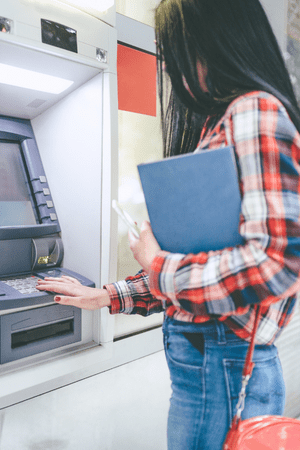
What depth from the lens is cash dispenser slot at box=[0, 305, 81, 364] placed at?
3.65 ft

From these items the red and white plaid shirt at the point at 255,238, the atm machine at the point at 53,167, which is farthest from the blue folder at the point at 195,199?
the atm machine at the point at 53,167

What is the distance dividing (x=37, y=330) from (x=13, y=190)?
660 mm

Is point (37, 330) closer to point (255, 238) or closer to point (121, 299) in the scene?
point (121, 299)

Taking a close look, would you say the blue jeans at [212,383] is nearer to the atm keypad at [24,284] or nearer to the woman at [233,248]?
the woman at [233,248]

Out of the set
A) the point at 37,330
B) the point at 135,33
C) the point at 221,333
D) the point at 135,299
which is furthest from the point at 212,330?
the point at 135,33

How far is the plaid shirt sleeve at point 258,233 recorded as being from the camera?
621mm

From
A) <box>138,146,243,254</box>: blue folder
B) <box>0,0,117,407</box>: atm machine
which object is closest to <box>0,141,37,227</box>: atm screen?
<box>0,0,117,407</box>: atm machine

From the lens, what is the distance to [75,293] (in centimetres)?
118

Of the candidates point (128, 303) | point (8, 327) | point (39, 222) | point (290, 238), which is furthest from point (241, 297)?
point (39, 222)

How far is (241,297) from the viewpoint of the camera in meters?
0.64

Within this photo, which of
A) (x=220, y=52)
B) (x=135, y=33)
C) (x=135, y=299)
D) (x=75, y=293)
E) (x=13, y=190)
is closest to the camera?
(x=220, y=52)

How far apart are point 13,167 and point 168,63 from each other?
102 centimetres

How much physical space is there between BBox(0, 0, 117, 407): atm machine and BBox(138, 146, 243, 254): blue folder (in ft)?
1.93

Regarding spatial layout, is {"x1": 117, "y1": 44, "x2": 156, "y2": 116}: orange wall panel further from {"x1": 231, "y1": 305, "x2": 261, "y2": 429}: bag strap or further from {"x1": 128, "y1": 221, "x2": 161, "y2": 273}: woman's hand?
{"x1": 231, "y1": 305, "x2": 261, "y2": 429}: bag strap
